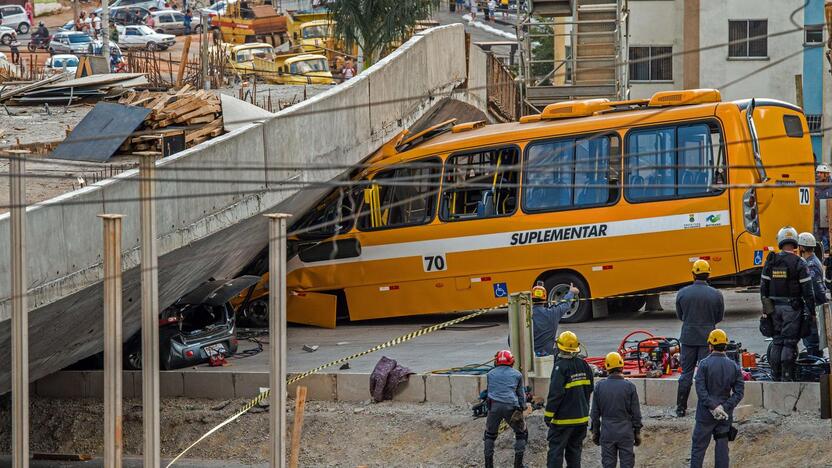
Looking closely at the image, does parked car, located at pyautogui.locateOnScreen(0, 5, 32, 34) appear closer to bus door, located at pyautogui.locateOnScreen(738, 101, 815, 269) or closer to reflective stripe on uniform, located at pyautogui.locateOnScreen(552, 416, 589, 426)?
bus door, located at pyautogui.locateOnScreen(738, 101, 815, 269)

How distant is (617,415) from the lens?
13.0 m

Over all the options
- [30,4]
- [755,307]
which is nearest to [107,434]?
[755,307]

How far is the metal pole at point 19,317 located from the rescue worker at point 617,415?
5.64m

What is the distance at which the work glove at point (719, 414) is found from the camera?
511 inches

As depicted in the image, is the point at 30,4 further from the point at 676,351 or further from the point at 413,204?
the point at 676,351

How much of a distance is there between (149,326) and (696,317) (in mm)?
5775

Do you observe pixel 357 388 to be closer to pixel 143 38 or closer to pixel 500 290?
pixel 500 290

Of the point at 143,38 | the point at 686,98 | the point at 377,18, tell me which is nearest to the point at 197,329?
the point at 686,98

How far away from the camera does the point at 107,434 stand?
521 inches

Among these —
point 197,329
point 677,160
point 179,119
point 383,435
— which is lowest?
point 383,435

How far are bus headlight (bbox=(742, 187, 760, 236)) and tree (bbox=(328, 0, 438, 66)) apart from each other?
13823 mm

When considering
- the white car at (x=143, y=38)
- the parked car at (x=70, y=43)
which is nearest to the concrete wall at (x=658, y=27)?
the parked car at (x=70, y=43)

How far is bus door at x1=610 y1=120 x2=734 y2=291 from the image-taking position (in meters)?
18.5

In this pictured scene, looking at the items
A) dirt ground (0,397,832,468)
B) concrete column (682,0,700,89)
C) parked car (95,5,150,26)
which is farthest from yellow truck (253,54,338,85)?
parked car (95,5,150,26)
